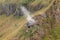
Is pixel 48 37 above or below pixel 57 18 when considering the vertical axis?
below

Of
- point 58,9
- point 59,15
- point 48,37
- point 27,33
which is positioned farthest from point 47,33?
point 58,9

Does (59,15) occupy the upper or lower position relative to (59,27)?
upper

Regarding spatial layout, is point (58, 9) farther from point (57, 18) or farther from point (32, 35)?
point (32, 35)

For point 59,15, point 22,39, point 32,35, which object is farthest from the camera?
point 59,15

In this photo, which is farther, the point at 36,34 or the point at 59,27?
the point at 59,27

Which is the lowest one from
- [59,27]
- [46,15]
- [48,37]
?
[48,37]

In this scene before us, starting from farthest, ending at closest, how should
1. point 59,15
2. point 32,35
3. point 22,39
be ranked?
1. point 59,15
2. point 22,39
3. point 32,35

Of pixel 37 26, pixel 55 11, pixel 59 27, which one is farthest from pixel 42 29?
pixel 55 11

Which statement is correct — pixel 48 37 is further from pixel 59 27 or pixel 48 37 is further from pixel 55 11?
pixel 55 11

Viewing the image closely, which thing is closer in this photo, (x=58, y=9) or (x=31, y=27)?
(x=31, y=27)
